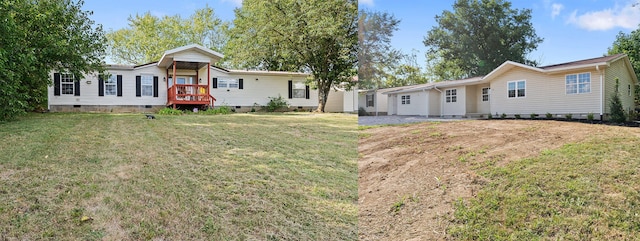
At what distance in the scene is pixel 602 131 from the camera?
197cm

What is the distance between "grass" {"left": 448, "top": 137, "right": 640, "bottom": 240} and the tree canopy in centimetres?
84

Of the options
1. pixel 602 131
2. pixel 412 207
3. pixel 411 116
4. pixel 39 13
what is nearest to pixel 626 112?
pixel 602 131

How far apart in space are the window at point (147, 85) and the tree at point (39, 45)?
2379mm

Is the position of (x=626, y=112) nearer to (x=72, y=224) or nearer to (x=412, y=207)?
(x=412, y=207)

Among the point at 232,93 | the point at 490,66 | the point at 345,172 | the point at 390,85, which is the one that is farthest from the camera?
→ the point at 232,93

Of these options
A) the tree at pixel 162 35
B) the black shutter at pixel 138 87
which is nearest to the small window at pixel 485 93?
the black shutter at pixel 138 87

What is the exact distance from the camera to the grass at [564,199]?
5.59ft

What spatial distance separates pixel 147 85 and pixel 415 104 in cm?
1206

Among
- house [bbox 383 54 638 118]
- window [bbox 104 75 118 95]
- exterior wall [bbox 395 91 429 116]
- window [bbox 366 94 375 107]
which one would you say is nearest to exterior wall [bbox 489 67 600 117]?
house [bbox 383 54 638 118]

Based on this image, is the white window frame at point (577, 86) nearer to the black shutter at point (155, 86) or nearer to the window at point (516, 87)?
the window at point (516, 87)

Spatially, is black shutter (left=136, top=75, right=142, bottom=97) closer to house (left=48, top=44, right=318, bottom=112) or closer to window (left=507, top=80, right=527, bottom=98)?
house (left=48, top=44, right=318, bottom=112)

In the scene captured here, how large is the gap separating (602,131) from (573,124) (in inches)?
5.1

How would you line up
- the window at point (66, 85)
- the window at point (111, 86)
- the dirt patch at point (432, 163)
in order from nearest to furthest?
1. the dirt patch at point (432, 163)
2. the window at point (66, 85)
3. the window at point (111, 86)

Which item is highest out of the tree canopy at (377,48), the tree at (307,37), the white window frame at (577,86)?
the tree at (307,37)
